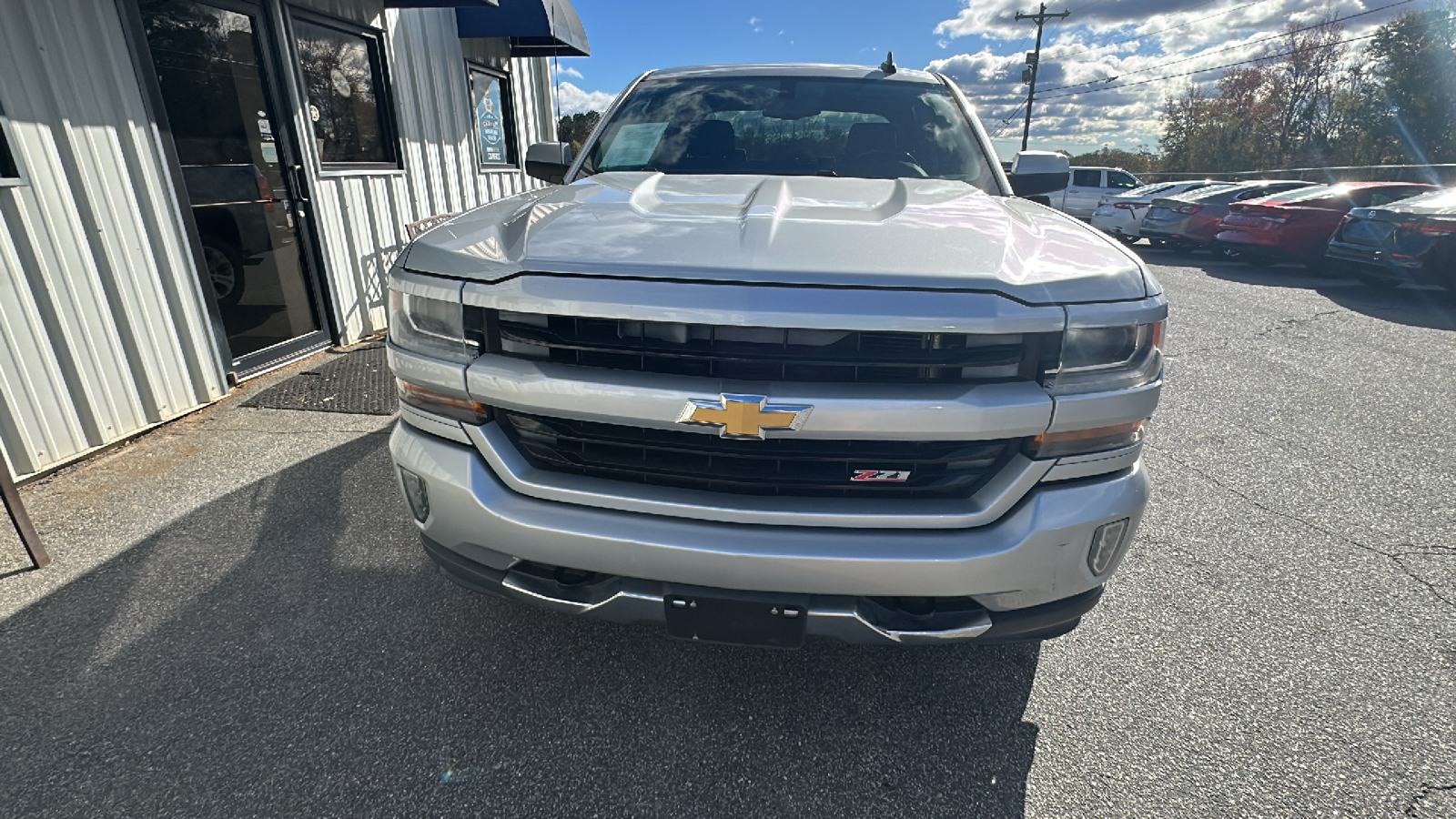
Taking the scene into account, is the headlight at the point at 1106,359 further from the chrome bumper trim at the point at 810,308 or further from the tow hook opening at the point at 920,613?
the tow hook opening at the point at 920,613

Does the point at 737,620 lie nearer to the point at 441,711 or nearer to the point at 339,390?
the point at 441,711

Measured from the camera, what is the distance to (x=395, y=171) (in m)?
6.16

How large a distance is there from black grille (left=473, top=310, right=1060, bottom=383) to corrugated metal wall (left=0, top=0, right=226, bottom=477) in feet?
11.1

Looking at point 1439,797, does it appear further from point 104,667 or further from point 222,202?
point 222,202

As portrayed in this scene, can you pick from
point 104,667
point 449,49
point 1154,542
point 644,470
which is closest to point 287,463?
point 104,667

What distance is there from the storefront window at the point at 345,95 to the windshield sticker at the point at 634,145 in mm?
3517

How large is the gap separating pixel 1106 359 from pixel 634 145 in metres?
2.14

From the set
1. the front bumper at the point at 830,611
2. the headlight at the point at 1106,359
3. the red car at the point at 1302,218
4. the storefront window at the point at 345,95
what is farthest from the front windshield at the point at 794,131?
the red car at the point at 1302,218

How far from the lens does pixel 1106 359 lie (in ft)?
5.10

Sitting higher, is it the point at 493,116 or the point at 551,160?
the point at 493,116

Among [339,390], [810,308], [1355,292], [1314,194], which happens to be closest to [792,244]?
[810,308]

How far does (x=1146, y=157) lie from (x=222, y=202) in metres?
48.7

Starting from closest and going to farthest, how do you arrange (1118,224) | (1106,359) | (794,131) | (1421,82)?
(1106,359)
(794,131)
(1118,224)
(1421,82)

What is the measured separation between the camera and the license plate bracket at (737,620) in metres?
1.55
